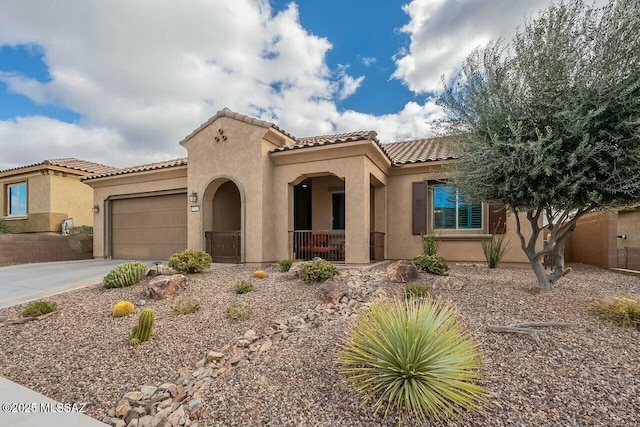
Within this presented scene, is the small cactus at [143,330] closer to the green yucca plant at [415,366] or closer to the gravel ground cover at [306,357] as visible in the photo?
the gravel ground cover at [306,357]

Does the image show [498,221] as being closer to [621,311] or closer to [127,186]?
[621,311]

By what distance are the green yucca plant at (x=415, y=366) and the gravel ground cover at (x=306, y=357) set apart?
145 mm

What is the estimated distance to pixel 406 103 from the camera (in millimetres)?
14531

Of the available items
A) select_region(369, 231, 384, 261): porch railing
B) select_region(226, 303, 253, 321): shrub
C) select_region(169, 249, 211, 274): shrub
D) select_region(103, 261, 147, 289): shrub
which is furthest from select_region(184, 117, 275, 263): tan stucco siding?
select_region(226, 303, 253, 321): shrub

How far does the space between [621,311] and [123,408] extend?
272 inches

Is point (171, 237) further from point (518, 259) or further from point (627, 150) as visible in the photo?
point (627, 150)

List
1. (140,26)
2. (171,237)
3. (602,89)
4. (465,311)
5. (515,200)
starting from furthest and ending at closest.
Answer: (171,237) → (140,26) → (515,200) → (465,311) → (602,89)

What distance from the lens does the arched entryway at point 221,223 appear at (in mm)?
11383

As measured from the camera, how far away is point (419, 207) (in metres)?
11.8

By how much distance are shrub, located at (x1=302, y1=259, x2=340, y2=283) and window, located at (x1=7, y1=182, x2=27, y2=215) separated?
19.9 m

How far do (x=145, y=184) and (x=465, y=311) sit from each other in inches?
543

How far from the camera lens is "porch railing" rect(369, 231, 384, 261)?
38.3 feet

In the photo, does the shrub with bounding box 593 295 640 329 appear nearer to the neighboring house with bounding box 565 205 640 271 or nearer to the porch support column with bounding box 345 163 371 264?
the neighboring house with bounding box 565 205 640 271

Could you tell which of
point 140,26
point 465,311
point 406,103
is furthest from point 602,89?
point 140,26
